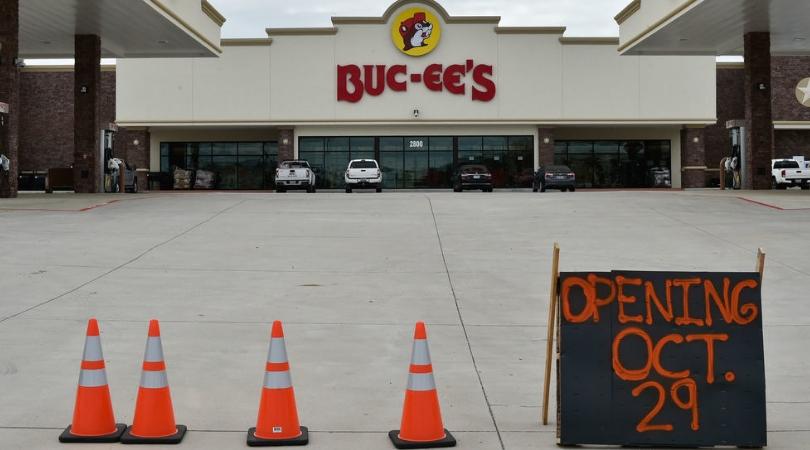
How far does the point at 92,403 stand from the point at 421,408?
2.12 meters

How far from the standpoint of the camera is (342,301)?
10352mm

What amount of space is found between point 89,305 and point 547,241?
8.24m

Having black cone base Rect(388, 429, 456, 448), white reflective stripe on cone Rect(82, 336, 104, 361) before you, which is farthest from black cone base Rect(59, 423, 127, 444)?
black cone base Rect(388, 429, 456, 448)

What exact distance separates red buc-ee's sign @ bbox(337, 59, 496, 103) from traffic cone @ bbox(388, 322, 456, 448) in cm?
3916

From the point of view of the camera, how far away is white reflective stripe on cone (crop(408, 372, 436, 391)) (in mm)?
5363

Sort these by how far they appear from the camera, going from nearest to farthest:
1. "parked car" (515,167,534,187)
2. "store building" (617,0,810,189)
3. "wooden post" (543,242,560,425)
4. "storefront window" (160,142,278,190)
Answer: "wooden post" (543,242,560,425), "store building" (617,0,810,189), "parked car" (515,167,534,187), "storefront window" (160,142,278,190)

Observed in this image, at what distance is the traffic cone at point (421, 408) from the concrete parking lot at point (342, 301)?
0.73ft

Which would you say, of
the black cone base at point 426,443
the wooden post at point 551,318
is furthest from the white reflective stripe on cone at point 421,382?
the wooden post at point 551,318

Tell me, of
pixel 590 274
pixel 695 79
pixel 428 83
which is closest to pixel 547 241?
pixel 590 274

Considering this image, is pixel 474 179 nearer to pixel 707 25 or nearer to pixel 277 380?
pixel 707 25

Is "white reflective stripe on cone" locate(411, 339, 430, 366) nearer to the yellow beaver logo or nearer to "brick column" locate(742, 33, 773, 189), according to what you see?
"brick column" locate(742, 33, 773, 189)

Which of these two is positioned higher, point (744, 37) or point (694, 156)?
point (744, 37)

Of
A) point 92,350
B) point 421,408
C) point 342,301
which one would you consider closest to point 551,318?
point 421,408

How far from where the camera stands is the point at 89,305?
32.1 ft
